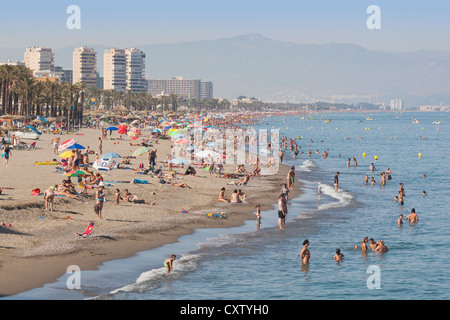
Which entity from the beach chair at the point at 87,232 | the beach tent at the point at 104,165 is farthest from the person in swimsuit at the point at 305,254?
the beach tent at the point at 104,165

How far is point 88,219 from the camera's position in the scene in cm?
2470

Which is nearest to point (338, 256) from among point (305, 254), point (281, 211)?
point (305, 254)

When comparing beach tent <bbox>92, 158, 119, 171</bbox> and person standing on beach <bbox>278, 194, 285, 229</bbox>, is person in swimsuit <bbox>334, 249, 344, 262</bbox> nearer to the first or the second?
person standing on beach <bbox>278, 194, 285, 229</bbox>

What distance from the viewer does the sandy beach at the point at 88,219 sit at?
1884 centimetres

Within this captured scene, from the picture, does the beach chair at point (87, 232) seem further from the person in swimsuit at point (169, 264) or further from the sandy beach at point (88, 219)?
the person in swimsuit at point (169, 264)

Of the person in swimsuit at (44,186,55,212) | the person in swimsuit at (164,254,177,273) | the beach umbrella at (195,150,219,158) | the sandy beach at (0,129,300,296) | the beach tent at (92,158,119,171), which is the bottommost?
the person in swimsuit at (164,254,177,273)

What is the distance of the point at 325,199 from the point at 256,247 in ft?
50.2

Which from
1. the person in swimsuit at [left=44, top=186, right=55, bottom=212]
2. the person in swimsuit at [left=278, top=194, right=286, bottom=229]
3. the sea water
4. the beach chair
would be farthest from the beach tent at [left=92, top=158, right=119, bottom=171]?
the beach chair

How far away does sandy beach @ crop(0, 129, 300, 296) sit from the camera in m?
18.8

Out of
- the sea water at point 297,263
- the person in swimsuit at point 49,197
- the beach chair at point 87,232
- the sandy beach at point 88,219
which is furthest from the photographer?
the person in swimsuit at point 49,197

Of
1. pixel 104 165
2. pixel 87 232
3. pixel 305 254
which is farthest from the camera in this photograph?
pixel 104 165

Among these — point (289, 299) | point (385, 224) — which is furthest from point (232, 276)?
point (385, 224)

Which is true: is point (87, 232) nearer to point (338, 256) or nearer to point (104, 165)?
point (338, 256)

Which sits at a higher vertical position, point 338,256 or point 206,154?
point 206,154
